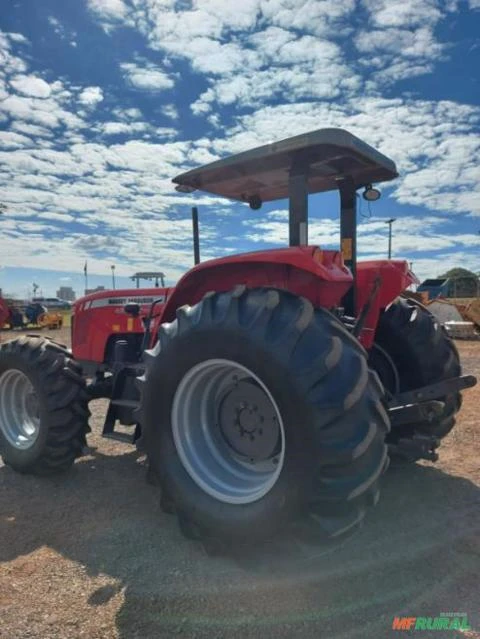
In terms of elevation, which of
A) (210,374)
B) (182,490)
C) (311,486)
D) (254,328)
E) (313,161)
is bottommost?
(182,490)

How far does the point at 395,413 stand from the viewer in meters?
3.14

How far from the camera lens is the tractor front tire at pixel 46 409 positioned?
4004 mm

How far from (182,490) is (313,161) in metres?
2.09

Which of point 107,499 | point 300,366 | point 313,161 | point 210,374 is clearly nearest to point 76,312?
point 107,499

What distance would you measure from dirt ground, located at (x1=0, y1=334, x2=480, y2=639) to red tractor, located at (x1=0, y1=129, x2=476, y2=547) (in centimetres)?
24

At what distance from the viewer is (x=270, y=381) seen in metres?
2.48

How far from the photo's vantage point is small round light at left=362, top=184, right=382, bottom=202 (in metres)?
3.76

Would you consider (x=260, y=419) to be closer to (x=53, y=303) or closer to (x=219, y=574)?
(x=219, y=574)

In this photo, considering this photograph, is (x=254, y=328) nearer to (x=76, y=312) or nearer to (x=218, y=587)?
(x=218, y=587)

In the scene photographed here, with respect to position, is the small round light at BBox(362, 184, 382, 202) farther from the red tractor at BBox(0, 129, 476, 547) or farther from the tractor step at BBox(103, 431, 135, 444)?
the tractor step at BBox(103, 431, 135, 444)

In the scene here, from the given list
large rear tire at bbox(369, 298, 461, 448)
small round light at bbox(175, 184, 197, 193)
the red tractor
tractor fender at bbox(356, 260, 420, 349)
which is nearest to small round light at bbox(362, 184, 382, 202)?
the red tractor

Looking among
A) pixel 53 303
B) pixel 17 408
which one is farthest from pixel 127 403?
pixel 53 303

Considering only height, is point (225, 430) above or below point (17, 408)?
above

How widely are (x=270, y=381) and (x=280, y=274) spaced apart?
2.60ft
